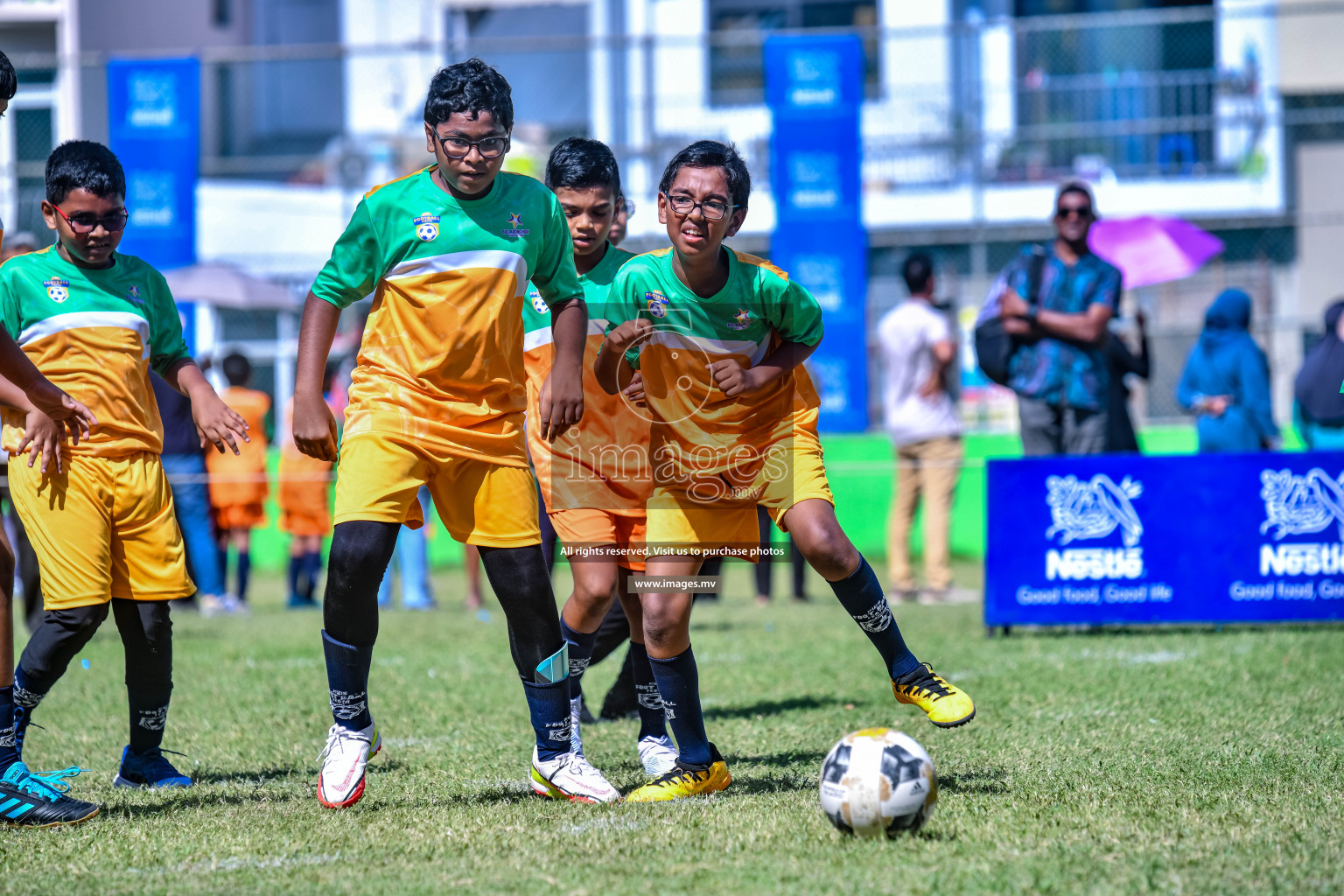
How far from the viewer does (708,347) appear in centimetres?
430

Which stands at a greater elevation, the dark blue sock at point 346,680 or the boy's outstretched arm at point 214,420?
the boy's outstretched arm at point 214,420

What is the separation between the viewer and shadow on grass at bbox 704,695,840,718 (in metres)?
5.84

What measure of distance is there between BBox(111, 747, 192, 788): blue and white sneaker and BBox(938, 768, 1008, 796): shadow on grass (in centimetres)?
237

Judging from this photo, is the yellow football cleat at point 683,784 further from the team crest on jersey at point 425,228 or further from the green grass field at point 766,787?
the team crest on jersey at point 425,228

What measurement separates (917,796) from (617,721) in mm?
2440

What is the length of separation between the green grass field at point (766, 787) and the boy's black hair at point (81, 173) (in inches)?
73.8

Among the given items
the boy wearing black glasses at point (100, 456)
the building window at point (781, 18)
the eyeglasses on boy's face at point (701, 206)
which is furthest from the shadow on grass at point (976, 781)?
the building window at point (781, 18)

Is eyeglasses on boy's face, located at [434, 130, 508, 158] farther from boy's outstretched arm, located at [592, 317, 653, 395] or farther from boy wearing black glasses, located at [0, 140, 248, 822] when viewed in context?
boy wearing black glasses, located at [0, 140, 248, 822]

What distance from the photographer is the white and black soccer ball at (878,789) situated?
349cm

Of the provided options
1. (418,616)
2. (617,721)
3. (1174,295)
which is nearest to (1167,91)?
(1174,295)

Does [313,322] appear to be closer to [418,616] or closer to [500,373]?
[500,373]

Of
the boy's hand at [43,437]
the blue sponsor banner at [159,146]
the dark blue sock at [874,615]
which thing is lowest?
the dark blue sock at [874,615]

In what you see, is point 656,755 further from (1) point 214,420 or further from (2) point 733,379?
(1) point 214,420

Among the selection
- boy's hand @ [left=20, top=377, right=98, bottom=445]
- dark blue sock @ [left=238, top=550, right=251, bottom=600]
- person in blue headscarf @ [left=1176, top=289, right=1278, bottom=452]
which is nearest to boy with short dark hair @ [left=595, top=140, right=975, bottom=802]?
boy's hand @ [left=20, top=377, right=98, bottom=445]
